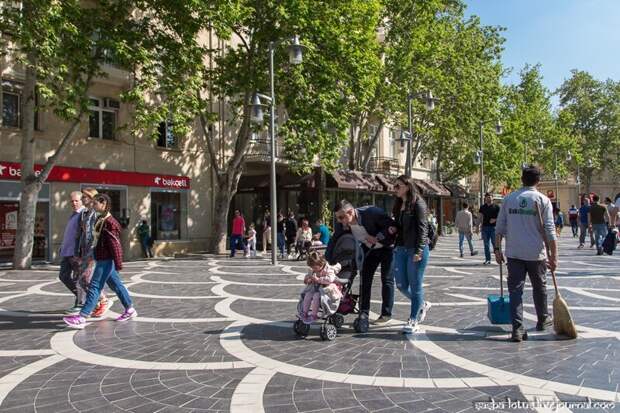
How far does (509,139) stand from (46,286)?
38670 millimetres

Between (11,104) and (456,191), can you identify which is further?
(456,191)

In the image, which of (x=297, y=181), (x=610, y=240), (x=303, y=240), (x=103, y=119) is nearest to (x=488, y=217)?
(x=610, y=240)

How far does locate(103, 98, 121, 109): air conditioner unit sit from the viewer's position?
75.0 feet

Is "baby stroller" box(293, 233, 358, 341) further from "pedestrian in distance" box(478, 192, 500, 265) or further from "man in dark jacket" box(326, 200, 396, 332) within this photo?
"pedestrian in distance" box(478, 192, 500, 265)

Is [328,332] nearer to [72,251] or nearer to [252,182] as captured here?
[72,251]

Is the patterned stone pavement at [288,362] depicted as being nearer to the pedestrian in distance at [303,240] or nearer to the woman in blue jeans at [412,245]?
the woman in blue jeans at [412,245]

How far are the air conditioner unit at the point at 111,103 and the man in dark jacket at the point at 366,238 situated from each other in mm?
18902

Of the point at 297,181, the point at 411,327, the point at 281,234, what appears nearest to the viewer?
the point at 411,327

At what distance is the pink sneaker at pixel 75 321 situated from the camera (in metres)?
7.28

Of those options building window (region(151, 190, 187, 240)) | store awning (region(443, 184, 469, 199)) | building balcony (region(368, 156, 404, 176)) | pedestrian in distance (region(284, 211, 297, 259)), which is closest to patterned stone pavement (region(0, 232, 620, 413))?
pedestrian in distance (region(284, 211, 297, 259))

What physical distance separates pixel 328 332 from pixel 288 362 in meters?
0.99

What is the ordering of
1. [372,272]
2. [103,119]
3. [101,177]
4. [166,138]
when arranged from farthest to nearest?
1. [166,138]
2. [103,119]
3. [101,177]
4. [372,272]

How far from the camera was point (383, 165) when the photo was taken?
38719mm

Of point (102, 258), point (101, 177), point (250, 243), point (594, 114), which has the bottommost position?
point (250, 243)
